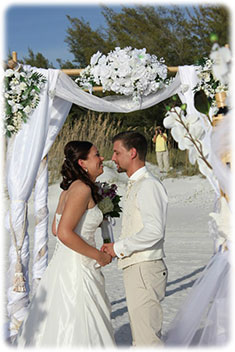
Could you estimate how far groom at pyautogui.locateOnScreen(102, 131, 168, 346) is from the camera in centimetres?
338

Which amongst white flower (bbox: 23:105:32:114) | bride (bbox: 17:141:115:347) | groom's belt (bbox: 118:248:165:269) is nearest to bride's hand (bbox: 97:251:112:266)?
bride (bbox: 17:141:115:347)

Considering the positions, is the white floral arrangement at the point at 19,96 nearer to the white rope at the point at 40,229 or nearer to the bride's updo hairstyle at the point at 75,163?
the white rope at the point at 40,229

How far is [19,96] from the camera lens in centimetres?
541

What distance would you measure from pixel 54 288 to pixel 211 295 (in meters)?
1.41

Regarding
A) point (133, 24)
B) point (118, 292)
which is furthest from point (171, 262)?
point (133, 24)

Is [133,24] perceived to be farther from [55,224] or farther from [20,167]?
[55,224]

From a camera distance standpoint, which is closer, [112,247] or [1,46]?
[112,247]

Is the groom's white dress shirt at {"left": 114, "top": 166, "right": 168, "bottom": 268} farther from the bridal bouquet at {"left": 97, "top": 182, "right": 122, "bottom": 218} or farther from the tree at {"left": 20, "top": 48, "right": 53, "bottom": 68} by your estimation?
the tree at {"left": 20, "top": 48, "right": 53, "bottom": 68}

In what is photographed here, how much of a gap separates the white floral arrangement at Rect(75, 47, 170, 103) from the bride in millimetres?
2401

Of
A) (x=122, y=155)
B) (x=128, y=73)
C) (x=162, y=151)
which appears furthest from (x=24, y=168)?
(x=162, y=151)

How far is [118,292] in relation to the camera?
22.4 ft

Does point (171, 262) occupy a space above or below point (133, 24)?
below

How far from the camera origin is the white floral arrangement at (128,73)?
5883 mm

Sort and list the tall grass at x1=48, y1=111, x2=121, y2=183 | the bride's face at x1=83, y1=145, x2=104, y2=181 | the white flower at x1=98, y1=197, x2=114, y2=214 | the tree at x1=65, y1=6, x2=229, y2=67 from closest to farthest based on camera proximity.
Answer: the bride's face at x1=83, y1=145, x2=104, y2=181 < the white flower at x1=98, y1=197, x2=114, y2=214 < the tall grass at x1=48, y1=111, x2=121, y2=183 < the tree at x1=65, y1=6, x2=229, y2=67
